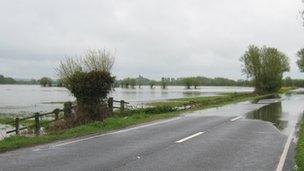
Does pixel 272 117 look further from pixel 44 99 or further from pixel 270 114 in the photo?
pixel 44 99

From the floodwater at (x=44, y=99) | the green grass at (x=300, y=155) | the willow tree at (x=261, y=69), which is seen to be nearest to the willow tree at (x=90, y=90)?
the floodwater at (x=44, y=99)

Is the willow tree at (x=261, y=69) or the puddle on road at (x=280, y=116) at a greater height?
the willow tree at (x=261, y=69)

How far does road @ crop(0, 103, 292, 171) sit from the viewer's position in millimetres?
11375

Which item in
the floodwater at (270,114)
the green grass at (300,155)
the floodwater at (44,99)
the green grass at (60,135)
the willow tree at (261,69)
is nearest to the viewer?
the green grass at (300,155)

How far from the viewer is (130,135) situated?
18219 mm

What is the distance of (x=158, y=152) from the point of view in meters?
13.5

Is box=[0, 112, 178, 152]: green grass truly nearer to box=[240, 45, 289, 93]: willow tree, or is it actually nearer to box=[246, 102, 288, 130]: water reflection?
box=[246, 102, 288, 130]: water reflection

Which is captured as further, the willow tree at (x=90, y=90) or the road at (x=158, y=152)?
the willow tree at (x=90, y=90)

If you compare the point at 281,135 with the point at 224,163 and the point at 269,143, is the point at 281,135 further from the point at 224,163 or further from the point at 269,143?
the point at 224,163

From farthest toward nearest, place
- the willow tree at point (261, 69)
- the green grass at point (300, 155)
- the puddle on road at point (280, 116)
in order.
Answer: the willow tree at point (261, 69) < the puddle on road at point (280, 116) < the green grass at point (300, 155)

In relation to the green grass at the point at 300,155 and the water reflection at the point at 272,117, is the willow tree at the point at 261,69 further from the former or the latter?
the green grass at the point at 300,155

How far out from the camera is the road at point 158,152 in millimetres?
11375

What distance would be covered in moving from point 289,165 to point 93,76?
51.7ft

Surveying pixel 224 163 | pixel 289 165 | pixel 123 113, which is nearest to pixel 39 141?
pixel 224 163
